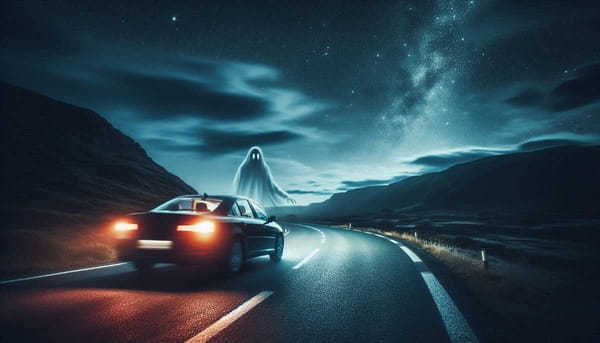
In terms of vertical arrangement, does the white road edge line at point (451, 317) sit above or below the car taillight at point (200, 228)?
below

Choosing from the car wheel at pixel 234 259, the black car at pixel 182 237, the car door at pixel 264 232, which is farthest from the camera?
the car door at pixel 264 232

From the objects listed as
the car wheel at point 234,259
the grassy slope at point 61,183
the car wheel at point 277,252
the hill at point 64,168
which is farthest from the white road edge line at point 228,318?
the hill at point 64,168

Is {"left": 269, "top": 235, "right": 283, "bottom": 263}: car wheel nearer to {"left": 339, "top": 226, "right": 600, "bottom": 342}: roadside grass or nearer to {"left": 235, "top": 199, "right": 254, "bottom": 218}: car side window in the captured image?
{"left": 235, "top": 199, "right": 254, "bottom": 218}: car side window

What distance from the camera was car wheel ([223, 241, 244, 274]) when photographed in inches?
258

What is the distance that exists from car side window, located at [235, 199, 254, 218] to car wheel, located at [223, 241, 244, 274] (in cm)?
94

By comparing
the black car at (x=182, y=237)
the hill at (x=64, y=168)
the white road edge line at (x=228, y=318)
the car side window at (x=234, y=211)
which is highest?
the hill at (x=64, y=168)

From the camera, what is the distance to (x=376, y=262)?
29.4 ft

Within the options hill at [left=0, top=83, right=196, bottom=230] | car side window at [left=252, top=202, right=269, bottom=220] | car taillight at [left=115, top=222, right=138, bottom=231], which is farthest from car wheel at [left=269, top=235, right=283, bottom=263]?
hill at [left=0, top=83, right=196, bottom=230]

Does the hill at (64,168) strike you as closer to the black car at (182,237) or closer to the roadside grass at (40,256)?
the roadside grass at (40,256)

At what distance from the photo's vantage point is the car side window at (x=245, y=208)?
26.3ft

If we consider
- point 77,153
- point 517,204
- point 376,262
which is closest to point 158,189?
point 77,153

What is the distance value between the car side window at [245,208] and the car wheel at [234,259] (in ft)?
3.08

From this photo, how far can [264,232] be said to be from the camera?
860 cm

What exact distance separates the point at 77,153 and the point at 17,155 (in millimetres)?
23438
